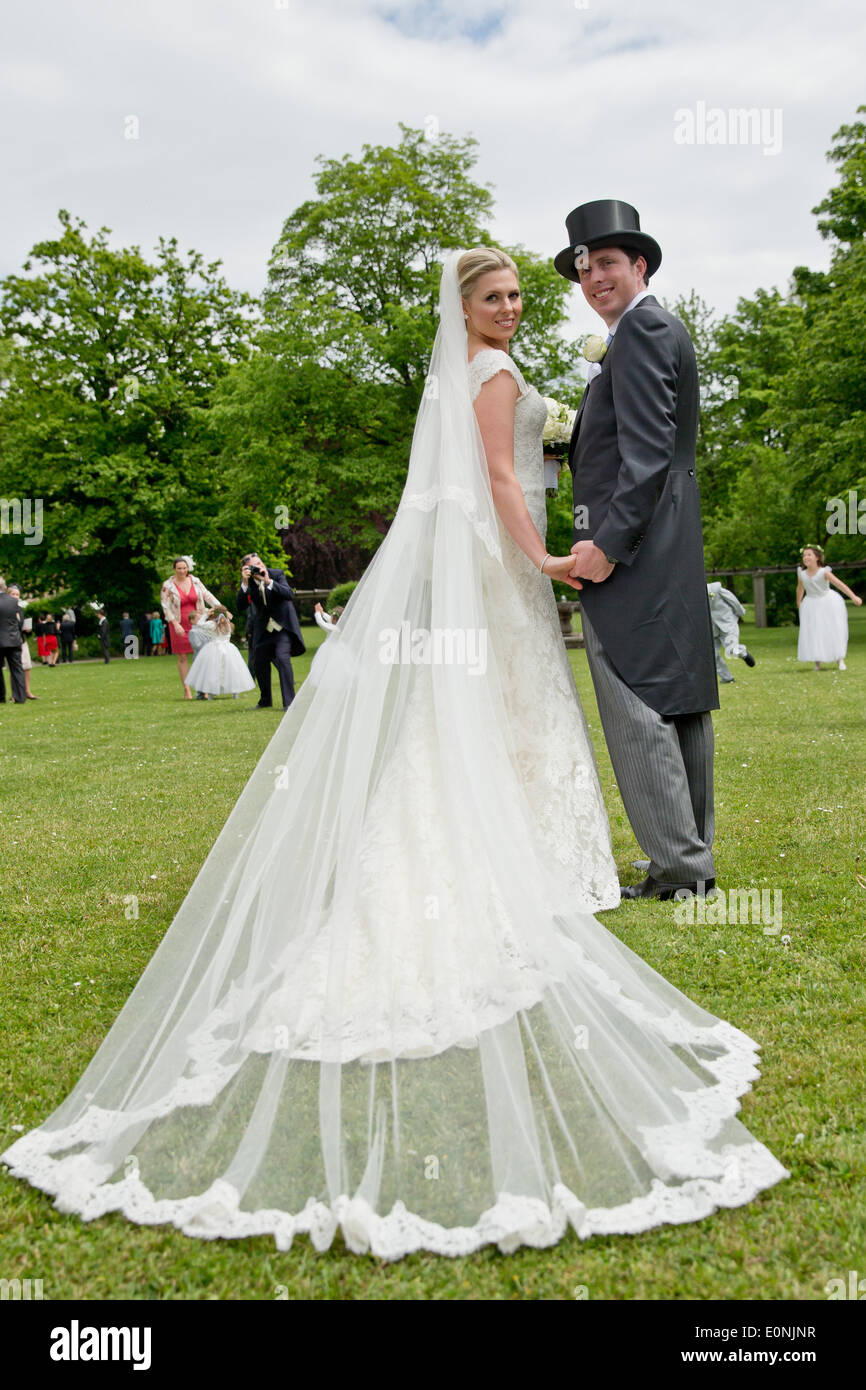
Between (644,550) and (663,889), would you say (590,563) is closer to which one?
A: (644,550)

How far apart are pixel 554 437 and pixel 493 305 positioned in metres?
0.64

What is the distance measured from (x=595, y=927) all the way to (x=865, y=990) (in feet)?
3.02

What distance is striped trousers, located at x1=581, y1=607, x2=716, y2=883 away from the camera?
458 centimetres

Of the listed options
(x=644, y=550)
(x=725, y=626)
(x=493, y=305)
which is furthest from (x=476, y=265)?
(x=725, y=626)

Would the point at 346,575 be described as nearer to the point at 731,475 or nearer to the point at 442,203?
the point at 731,475

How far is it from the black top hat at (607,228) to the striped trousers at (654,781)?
68.5 inches

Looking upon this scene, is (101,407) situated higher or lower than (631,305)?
higher

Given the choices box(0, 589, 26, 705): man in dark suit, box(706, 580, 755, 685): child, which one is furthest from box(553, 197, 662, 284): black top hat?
box(0, 589, 26, 705): man in dark suit

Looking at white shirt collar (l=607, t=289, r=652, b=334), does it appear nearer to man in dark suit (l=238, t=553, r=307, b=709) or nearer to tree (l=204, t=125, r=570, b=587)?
man in dark suit (l=238, t=553, r=307, b=709)

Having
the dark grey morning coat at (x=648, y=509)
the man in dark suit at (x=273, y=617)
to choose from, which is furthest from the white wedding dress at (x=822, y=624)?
the dark grey morning coat at (x=648, y=509)

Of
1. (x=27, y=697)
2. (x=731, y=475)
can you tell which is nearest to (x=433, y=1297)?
(x=27, y=697)

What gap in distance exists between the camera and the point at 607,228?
455 centimetres

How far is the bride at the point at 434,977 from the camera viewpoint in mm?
A: 2443
